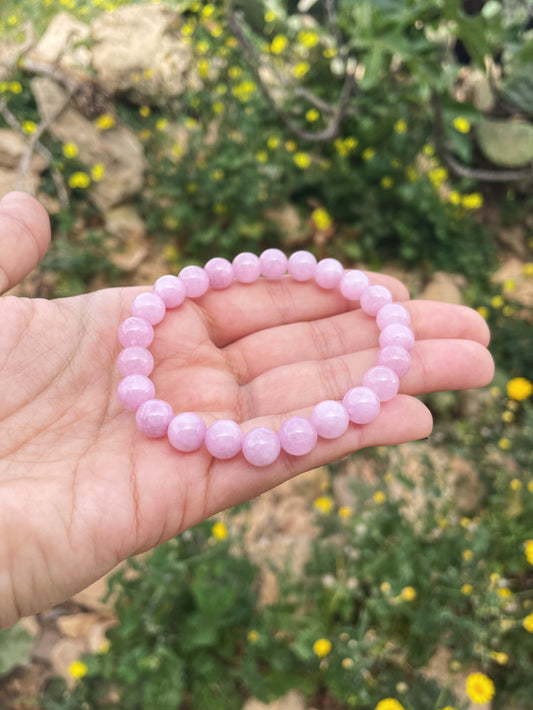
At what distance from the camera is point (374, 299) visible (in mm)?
2127

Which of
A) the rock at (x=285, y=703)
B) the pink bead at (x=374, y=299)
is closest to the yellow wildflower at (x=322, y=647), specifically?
the rock at (x=285, y=703)

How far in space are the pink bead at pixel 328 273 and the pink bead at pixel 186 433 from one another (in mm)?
913

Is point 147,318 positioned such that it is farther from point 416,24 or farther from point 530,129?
point 530,129

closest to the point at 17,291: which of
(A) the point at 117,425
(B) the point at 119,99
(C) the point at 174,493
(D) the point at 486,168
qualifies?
(B) the point at 119,99

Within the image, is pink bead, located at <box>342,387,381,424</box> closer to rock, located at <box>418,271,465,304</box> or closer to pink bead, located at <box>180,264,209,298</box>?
pink bead, located at <box>180,264,209,298</box>

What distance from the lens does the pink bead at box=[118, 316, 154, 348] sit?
1.95 meters

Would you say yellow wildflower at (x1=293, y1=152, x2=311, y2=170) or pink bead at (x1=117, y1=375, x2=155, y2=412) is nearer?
pink bead at (x1=117, y1=375, x2=155, y2=412)

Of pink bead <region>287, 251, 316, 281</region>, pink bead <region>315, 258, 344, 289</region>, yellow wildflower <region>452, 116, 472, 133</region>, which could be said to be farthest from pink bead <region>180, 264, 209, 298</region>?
yellow wildflower <region>452, 116, 472, 133</region>

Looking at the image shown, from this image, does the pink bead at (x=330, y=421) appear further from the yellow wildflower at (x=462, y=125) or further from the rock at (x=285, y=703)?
the yellow wildflower at (x=462, y=125)

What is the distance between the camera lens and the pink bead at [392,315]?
79.9 inches

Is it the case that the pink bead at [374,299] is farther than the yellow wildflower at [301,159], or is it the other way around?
the yellow wildflower at [301,159]

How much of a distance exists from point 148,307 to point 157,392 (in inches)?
13.4

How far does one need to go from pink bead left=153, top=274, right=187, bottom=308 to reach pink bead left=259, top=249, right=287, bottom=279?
375mm

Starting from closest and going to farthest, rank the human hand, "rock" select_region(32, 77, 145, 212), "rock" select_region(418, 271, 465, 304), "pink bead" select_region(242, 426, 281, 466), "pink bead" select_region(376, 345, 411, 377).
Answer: the human hand < "pink bead" select_region(242, 426, 281, 466) < "pink bead" select_region(376, 345, 411, 377) < "rock" select_region(418, 271, 465, 304) < "rock" select_region(32, 77, 145, 212)
